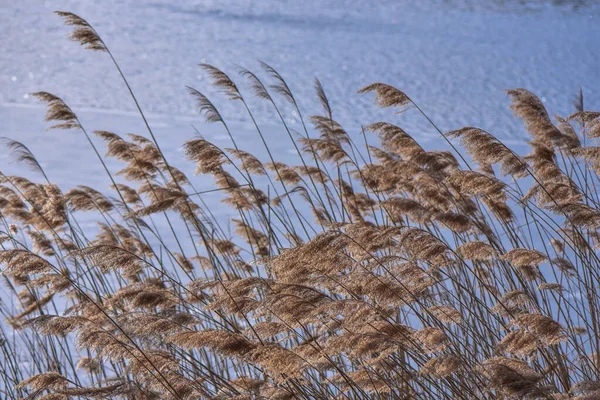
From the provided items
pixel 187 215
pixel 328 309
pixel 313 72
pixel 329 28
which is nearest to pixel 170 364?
pixel 328 309

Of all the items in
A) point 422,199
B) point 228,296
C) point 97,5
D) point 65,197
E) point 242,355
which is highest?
point 97,5

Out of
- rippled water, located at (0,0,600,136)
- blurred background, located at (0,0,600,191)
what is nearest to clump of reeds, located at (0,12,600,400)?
blurred background, located at (0,0,600,191)

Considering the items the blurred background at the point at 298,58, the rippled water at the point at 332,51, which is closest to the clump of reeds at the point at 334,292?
the blurred background at the point at 298,58

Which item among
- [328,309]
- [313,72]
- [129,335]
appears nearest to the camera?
[328,309]

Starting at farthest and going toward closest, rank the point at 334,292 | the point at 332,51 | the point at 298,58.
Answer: the point at 332,51
the point at 298,58
the point at 334,292

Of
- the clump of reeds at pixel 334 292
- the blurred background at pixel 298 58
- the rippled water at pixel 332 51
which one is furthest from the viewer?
the rippled water at pixel 332 51

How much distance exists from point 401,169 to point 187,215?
3.43 ft

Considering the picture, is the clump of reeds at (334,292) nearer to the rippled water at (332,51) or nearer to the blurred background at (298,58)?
the blurred background at (298,58)

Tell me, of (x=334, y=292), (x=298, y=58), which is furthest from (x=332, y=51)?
(x=334, y=292)

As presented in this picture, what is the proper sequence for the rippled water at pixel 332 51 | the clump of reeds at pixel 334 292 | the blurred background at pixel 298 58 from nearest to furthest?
the clump of reeds at pixel 334 292 < the blurred background at pixel 298 58 < the rippled water at pixel 332 51

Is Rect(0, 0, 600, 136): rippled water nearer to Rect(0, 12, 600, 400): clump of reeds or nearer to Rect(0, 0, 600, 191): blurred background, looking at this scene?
Rect(0, 0, 600, 191): blurred background

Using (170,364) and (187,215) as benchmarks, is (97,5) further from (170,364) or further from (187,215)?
(170,364)

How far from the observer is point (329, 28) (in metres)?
18.8

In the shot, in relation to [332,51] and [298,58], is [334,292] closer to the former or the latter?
[298,58]
